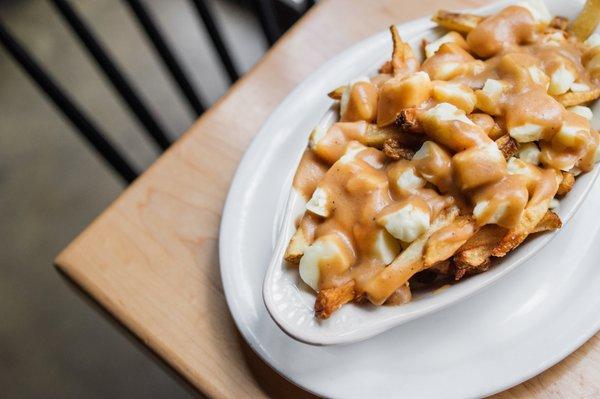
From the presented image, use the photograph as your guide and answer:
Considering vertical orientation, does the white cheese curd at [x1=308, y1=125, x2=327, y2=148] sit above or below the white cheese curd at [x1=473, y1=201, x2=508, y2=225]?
above

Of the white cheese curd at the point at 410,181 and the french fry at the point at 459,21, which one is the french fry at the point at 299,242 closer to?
the white cheese curd at the point at 410,181

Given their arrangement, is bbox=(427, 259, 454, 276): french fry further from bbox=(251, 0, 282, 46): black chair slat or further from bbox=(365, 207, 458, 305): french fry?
bbox=(251, 0, 282, 46): black chair slat

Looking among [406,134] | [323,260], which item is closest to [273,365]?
[323,260]

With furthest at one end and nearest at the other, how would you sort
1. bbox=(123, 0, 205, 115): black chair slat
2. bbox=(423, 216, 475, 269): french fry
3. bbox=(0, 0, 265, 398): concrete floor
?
bbox=(0, 0, 265, 398): concrete floor
bbox=(123, 0, 205, 115): black chair slat
bbox=(423, 216, 475, 269): french fry

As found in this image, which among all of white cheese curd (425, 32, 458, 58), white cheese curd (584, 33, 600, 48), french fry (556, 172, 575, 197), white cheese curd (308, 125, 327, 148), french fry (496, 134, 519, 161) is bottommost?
french fry (556, 172, 575, 197)

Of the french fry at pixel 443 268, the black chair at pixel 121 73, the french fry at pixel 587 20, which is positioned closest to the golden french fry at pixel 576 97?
the french fry at pixel 587 20

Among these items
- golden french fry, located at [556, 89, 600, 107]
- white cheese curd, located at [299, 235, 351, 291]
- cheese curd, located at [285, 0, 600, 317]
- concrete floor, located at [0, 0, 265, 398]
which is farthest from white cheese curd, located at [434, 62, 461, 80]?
concrete floor, located at [0, 0, 265, 398]
